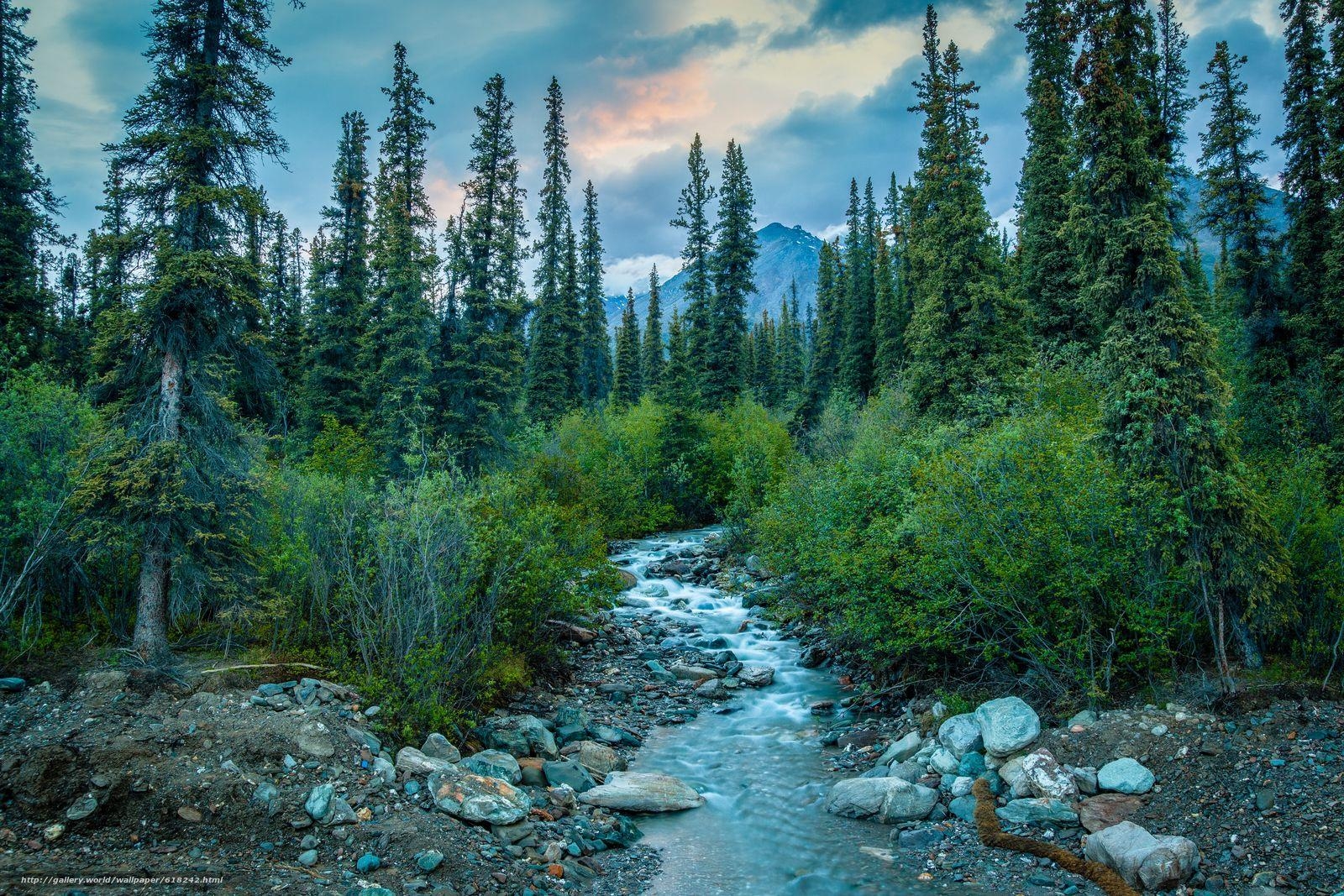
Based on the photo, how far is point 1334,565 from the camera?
824cm

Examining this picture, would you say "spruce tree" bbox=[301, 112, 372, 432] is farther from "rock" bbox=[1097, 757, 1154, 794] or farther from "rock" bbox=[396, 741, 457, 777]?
"rock" bbox=[1097, 757, 1154, 794]

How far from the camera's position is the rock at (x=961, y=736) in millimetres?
8672

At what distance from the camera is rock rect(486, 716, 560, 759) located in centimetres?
912

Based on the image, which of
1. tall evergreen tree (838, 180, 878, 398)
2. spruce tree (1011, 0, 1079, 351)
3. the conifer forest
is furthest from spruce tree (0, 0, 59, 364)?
tall evergreen tree (838, 180, 878, 398)

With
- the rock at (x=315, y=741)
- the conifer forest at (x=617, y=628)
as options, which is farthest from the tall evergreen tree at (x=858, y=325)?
the rock at (x=315, y=741)

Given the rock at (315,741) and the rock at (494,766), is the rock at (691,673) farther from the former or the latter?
the rock at (315,741)

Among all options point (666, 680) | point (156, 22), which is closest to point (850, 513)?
point (666, 680)

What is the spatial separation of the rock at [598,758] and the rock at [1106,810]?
5.83 meters

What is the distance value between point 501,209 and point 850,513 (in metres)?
17.7

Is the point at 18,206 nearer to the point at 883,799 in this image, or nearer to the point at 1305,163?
the point at 883,799

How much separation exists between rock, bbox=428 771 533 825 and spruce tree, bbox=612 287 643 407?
42.8m

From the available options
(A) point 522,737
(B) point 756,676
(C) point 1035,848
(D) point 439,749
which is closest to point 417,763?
(D) point 439,749

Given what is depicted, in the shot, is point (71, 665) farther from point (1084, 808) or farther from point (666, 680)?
point (1084, 808)

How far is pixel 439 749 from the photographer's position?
8.02 metres
